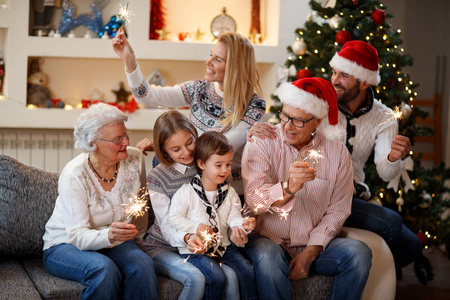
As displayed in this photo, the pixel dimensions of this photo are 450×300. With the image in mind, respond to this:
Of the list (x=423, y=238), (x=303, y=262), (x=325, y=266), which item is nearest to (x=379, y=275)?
(x=325, y=266)

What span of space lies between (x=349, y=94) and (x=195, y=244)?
4.08ft

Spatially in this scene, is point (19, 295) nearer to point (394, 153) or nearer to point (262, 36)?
point (394, 153)

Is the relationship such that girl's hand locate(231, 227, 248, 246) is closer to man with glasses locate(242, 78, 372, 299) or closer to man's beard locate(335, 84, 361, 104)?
man with glasses locate(242, 78, 372, 299)

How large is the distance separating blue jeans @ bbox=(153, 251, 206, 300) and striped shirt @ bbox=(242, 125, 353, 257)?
1.34 feet

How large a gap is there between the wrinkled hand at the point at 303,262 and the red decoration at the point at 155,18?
3.09 meters

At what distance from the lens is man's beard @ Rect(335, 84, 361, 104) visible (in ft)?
10.2

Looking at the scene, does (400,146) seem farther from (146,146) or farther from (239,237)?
(146,146)

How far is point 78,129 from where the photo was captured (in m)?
2.50

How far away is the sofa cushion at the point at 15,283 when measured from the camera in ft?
7.45

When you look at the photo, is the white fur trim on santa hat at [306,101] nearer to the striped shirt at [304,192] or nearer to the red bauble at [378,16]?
the striped shirt at [304,192]

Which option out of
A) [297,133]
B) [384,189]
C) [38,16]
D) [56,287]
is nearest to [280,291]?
[297,133]

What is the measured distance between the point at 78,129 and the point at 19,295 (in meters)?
0.70

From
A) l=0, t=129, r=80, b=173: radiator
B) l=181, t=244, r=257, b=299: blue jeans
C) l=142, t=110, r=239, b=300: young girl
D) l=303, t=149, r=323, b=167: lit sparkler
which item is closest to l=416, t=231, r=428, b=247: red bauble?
l=303, t=149, r=323, b=167: lit sparkler

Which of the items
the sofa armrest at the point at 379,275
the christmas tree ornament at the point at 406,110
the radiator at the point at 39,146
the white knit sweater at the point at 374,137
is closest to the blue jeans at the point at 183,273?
the sofa armrest at the point at 379,275
